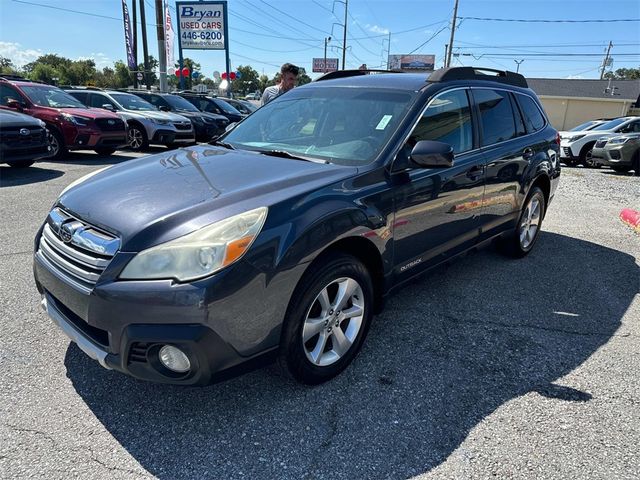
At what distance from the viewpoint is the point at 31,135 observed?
8680mm

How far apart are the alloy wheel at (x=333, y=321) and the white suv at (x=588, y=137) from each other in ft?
46.1

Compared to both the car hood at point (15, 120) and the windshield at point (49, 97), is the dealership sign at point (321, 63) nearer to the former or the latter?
the windshield at point (49, 97)

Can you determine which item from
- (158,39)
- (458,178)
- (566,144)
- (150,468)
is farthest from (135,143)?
(566,144)

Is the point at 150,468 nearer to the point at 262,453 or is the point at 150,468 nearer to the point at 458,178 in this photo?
the point at 262,453

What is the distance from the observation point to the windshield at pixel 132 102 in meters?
13.2

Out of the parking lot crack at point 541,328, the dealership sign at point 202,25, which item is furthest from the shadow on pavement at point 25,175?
the dealership sign at point 202,25

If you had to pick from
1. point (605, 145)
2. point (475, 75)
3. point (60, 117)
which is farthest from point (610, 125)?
point (60, 117)

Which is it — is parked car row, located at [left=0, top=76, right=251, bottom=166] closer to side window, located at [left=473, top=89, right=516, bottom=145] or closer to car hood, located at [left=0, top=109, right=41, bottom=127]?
car hood, located at [left=0, top=109, right=41, bottom=127]

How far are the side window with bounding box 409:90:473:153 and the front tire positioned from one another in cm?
106

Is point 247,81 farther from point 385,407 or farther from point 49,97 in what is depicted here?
point 385,407

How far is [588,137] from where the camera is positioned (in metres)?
14.5

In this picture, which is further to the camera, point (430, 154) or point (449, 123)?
point (449, 123)

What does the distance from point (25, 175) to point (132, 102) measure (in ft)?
18.0

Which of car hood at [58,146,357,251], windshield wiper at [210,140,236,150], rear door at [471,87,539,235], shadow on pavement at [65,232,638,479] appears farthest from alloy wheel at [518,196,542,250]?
windshield wiper at [210,140,236,150]
